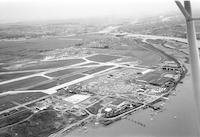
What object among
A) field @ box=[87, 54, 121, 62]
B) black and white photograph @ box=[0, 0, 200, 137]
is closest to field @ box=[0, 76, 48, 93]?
black and white photograph @ box=[0, 0, 200, 137]

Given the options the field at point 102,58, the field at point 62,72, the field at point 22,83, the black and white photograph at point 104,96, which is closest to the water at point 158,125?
the black and white photograph at point 104,96

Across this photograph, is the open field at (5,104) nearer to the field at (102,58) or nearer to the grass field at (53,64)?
the grass field at (53,64)

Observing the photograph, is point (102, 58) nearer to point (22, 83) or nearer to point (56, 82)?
point (56, 82)

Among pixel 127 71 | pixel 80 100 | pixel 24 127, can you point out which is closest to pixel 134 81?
pixel 127 71

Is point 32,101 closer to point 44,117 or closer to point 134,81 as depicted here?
point 44,117

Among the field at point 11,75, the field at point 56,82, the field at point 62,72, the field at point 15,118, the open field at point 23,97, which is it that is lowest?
the field at point 15,118

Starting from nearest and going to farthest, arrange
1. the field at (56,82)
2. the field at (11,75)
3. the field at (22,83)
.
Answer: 1. the field at (56,82)
2. the field at (22,83)
3. the field at (11,75)
